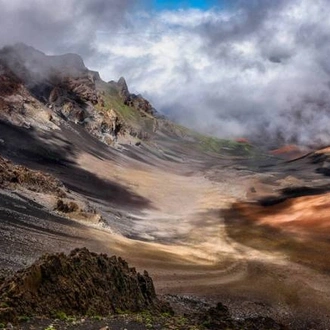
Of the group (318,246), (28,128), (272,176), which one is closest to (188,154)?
(272,176)

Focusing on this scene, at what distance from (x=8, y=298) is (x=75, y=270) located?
491 cm

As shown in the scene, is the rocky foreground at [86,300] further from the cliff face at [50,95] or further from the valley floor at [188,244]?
the cliff face at [50,95]

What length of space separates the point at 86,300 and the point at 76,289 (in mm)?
616

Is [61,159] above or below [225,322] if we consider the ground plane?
above

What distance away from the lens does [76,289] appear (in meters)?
22.0

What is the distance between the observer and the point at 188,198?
98.2 meters

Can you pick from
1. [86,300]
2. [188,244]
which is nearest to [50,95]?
[188,244]

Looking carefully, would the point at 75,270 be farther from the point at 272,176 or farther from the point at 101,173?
the point at 272,176

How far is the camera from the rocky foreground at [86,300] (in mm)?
18844

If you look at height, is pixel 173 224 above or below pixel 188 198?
below

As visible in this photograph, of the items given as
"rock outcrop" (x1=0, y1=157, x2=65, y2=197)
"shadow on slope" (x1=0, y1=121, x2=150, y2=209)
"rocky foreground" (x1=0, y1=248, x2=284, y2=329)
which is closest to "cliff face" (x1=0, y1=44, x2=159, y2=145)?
"shadow on slope" (x1=0, y1=121, x2=150, y2=209)

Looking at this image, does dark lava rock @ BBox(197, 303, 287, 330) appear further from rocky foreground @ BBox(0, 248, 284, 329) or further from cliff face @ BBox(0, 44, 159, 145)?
cliff face @ BBox(0, 44, 159, 145)

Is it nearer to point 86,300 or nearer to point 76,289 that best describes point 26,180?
point 76,289

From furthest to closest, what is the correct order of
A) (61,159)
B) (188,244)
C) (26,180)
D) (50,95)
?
(50,95) < (61,159) < (26,180) < (188,244)
